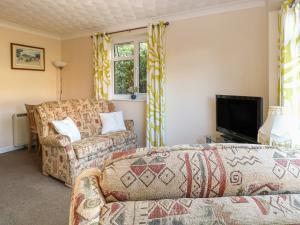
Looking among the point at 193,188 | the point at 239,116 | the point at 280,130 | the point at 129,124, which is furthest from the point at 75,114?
the point at 193,188

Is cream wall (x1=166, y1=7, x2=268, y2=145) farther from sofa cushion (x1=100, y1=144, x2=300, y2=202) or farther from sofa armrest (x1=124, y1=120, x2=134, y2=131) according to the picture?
sofa cushion (x1=100, y1=144, x2=300, y2=202)

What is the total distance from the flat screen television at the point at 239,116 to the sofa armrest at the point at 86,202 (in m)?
2.36

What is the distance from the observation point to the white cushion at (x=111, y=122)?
12.0 ft

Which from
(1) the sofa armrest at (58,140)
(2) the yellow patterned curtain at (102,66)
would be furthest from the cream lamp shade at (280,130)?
(2) the yellow patterned curtain at (102,66)

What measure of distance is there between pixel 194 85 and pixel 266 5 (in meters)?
1.46

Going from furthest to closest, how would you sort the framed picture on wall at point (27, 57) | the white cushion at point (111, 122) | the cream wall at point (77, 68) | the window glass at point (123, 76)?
the cream wall at point (77, 68), the window glass at point (123, 76), the framed picture on wall at point (27, 57), the white cushion at point (111, 122)

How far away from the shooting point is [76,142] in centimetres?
302

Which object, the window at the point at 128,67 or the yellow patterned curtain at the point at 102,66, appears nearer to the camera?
the window at the point at 128,67

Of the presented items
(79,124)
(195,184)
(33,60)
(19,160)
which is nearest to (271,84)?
(195,184)

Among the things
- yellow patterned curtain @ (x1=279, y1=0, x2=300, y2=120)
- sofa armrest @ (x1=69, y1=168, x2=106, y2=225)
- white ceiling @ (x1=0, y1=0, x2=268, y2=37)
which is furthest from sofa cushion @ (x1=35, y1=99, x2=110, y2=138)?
yellow patterned curtain @ (x1=279, y1=0, x2=300, y2=120)

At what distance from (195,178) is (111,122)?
10.1ft

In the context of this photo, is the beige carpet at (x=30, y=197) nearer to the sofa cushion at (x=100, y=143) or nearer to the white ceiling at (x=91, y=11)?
the sofa cushion at (x=100, y=143)

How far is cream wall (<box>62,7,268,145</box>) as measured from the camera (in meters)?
3.09

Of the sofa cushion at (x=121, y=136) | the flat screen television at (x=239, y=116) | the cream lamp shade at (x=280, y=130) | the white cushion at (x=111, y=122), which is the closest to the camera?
the cream lamp shade at (x=280, y=130)
